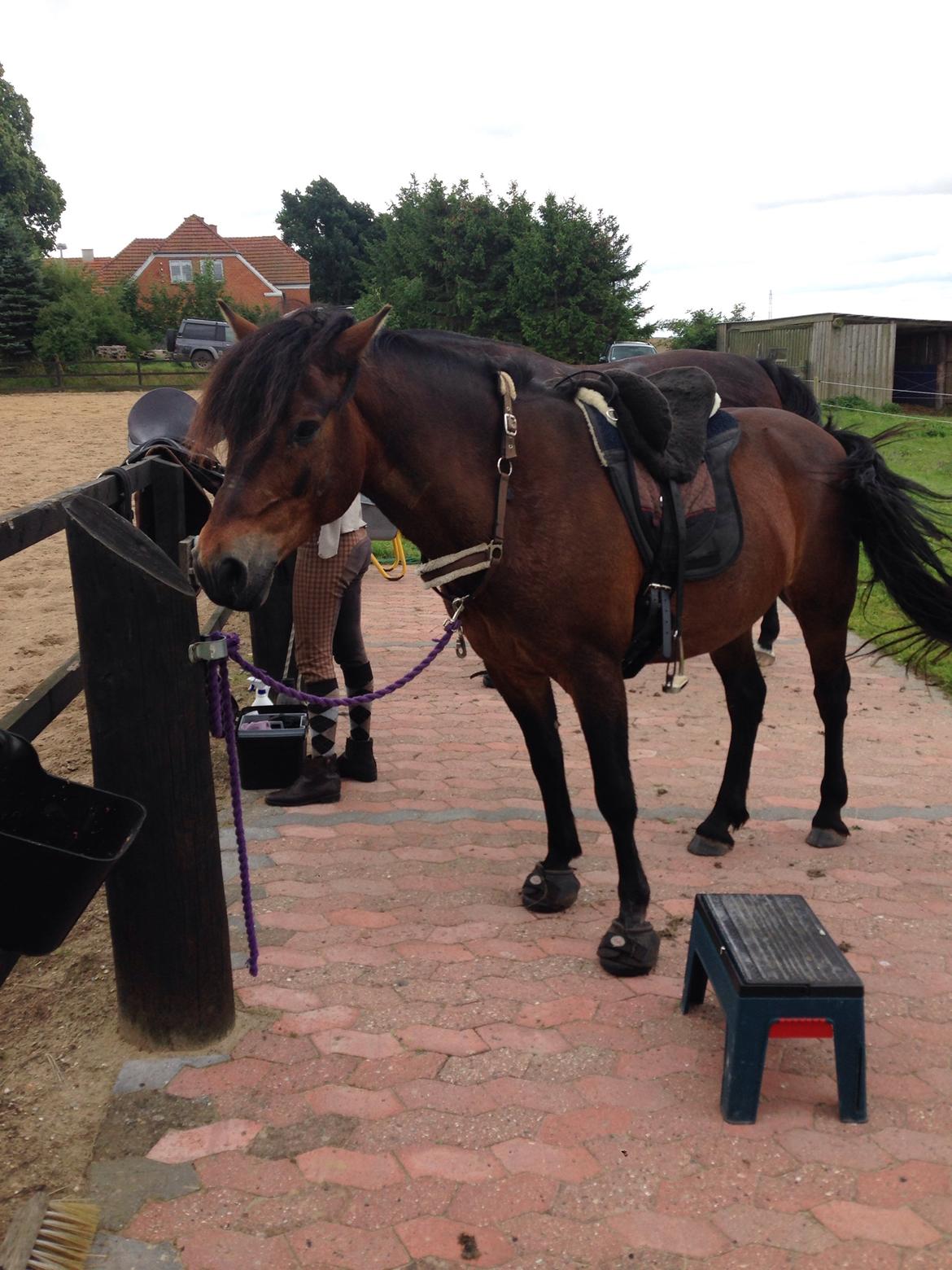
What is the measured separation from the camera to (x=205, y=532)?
270 centimetres

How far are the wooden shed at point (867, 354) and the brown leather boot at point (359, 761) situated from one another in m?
19.5

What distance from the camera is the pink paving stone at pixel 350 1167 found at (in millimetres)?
2387

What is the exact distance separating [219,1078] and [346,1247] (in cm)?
71

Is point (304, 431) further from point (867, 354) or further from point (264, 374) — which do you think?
point (867, 354)

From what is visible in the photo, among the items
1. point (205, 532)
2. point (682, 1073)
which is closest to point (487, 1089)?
point (682, 1073)

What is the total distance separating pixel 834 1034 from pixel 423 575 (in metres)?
1.70

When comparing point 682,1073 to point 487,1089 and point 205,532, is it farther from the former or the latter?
point 205,532

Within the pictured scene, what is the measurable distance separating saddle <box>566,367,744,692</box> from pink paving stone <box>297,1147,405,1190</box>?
5.86 feet

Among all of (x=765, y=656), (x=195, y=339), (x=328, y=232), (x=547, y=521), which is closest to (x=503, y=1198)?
(x=547, y=521)

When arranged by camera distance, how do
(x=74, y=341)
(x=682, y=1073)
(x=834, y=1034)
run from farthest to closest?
(x=74, y=341) < (x=682, y=1073) < (x=834, y=1034)

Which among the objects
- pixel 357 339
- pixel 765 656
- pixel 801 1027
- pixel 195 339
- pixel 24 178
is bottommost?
pixel 765 656

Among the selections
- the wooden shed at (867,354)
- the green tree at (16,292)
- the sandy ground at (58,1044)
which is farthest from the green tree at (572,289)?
the sandy ground at (58,1044)

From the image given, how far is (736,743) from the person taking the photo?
14.4 feet

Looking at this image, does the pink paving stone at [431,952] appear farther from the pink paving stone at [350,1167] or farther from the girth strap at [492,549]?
the girth strap at [492,549]
